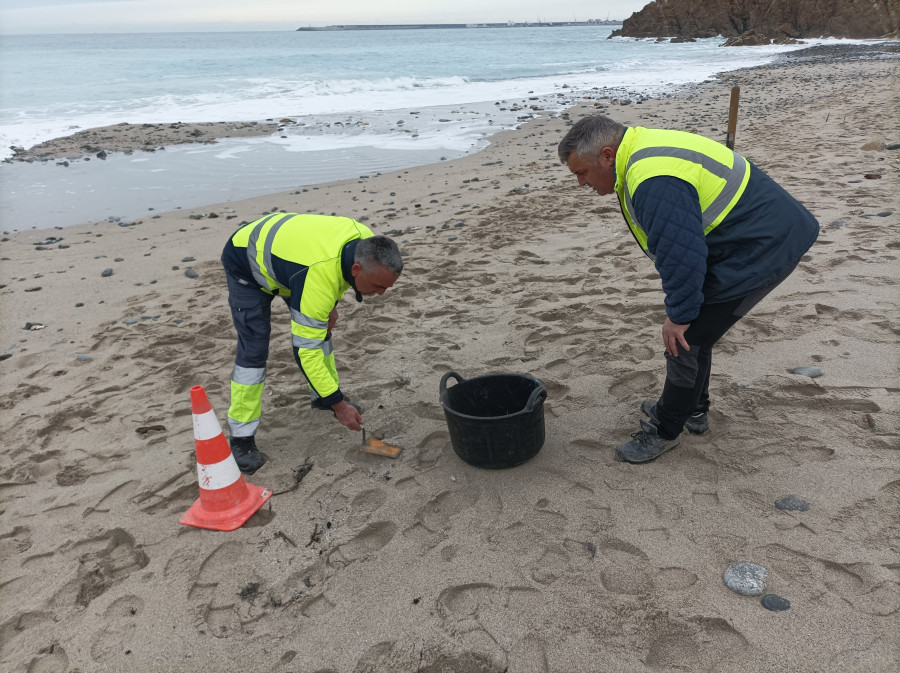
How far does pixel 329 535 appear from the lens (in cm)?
271

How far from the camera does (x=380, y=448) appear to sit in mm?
3227

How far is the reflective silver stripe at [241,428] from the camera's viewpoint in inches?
129

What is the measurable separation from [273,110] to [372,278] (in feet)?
64.2

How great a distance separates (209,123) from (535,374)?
17.1 metres

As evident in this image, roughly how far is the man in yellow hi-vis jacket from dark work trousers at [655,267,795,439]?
4.50 feet

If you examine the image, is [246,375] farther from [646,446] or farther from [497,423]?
[646,446]

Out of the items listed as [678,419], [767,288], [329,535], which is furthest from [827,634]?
[329,535]

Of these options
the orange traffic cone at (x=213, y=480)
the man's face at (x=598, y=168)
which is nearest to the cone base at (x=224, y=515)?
the orange traffic cone at (x=213, y=480)

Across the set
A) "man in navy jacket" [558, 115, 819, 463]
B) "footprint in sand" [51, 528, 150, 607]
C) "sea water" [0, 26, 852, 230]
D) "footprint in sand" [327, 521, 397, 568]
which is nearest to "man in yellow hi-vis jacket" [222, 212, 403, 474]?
"footprint in sand" [327, 521, 397, 568]

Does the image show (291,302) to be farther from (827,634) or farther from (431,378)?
(827,634)

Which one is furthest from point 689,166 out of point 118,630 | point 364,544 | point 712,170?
point 118,630

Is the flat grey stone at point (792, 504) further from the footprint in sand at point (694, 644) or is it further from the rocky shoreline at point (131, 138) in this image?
the rocky shoreline at point (131, 138)

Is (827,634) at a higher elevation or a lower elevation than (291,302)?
lower

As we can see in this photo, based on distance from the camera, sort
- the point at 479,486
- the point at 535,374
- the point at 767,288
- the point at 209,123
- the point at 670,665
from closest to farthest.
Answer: the point at 670,665 → the point at 767,288 → the point at 479,486 → the point at 535,374 → the point at 209,123
